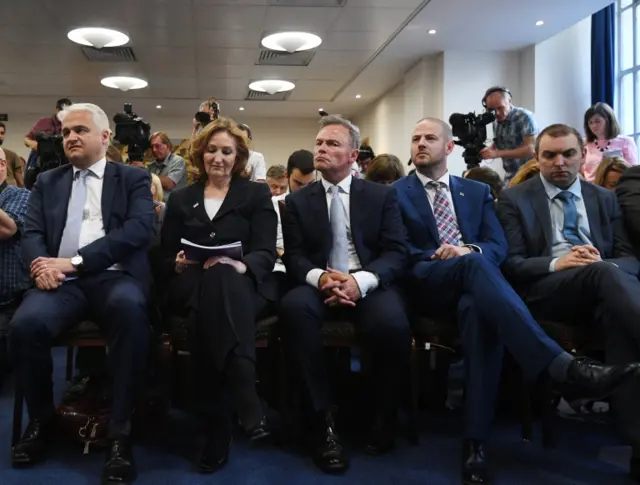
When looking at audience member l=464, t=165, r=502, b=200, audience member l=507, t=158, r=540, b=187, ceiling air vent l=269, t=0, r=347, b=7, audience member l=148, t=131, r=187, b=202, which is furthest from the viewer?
ceiling air vent l=269, t=0, r=347, b=7

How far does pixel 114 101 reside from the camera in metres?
10.8

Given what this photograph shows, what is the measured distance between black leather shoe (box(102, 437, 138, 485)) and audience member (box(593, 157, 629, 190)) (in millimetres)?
2485

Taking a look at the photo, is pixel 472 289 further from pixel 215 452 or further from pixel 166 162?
pixel 166 162

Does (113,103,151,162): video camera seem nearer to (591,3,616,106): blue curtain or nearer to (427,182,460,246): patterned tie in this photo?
(427,182,460,246): patterned tie

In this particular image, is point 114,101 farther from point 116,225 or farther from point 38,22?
point 116,225

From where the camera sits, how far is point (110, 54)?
7957 mm

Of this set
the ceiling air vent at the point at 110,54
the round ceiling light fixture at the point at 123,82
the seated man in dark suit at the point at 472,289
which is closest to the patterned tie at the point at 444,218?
the seated man in dark suit at the point at 472,289

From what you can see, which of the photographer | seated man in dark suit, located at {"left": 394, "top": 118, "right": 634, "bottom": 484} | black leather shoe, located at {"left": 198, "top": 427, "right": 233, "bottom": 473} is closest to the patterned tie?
seated man in dark suit, located at {"left": 394, "top": 118, "right": 634, "bottom": 484}

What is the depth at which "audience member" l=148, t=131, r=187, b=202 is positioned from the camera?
16.2ft

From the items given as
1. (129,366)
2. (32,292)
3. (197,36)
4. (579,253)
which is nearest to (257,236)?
(129,366)

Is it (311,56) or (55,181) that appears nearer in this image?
(55,181)

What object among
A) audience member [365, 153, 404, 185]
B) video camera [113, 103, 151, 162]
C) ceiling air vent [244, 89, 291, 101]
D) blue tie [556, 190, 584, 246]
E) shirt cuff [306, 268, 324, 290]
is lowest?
shirt cuff [306, 268, 324, 290]

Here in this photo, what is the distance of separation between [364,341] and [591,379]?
76cm

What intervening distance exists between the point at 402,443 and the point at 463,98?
6.37 meters
